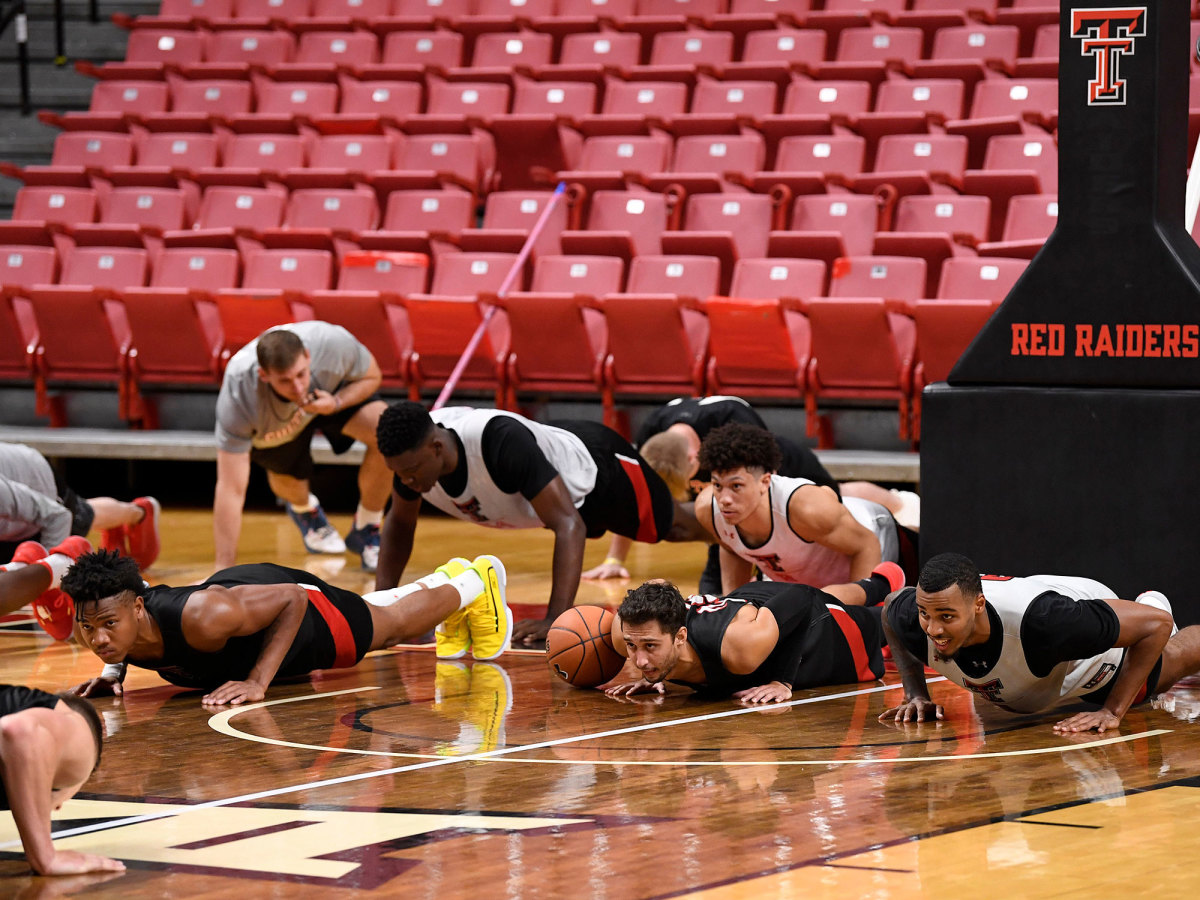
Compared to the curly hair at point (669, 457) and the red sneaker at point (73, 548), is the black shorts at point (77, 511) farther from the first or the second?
the curly hair at point (669, 457)

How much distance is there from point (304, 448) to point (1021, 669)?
4.42 meters

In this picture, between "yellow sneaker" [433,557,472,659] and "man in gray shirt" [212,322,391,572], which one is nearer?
"yellow sneaker" [433,557,472,659]

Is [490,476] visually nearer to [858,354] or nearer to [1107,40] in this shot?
[1107,40]

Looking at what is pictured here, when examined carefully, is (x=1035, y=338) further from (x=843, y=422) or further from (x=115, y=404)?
(x=115, y=404)

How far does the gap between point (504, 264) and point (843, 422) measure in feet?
7.19

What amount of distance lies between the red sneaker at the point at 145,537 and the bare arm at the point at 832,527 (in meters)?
3.52

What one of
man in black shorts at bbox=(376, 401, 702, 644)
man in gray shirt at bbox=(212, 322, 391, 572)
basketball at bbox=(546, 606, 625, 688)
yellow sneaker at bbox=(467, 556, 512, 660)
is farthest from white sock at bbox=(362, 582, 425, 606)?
man in gray shirt at bbox=(212, 322, 391, 572)

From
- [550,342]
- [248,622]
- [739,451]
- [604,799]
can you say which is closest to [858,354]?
[550,342]

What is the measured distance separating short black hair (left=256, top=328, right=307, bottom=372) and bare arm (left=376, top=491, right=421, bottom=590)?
1.04m

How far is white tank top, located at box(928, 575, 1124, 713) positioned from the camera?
4707mm

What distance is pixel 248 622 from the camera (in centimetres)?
519

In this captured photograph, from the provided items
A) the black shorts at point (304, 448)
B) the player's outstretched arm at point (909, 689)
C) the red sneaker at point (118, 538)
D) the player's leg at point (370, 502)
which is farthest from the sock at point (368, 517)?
the player's outstretched arm at point (909, 689)

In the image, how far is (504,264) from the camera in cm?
985

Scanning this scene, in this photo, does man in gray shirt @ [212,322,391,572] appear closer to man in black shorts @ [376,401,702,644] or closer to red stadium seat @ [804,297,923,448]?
man in black shorts @ [376,401,702,644]
